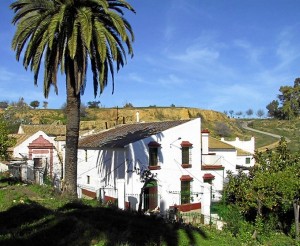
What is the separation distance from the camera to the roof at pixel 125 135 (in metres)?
26.2

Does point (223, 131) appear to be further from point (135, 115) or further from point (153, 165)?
point (153, 165)

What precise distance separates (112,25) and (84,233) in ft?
38.2

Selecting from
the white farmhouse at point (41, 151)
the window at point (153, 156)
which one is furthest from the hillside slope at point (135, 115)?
the window at point (153, 156)

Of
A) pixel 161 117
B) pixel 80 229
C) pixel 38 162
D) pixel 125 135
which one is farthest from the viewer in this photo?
pixel 161 117

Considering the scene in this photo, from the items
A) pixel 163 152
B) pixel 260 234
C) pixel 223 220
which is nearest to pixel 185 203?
pixel 163 152

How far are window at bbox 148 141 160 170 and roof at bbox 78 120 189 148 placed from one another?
0.73 m

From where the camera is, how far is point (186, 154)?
27422 millimetres

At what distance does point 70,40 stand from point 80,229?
9646 mm

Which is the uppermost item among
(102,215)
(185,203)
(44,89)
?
(44,89)

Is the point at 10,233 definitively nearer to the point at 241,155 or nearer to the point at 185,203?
the point at 185,203

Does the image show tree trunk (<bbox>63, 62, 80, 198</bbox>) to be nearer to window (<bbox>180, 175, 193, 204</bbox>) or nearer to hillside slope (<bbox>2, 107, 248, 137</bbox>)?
window (<bbox>180, 175, 193, 204</bbox>)

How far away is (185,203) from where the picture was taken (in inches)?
1017

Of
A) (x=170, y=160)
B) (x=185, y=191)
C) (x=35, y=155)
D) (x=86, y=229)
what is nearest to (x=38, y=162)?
(x=35, y=155)

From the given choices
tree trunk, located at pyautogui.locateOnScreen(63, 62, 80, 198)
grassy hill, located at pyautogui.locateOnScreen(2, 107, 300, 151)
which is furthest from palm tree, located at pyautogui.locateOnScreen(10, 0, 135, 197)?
grassy hill, located at pyautogui.locateOnScreen(2, 107, 300, 151)
